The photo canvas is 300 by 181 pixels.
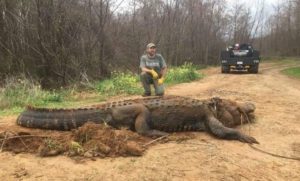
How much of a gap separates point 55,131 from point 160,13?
910 inches

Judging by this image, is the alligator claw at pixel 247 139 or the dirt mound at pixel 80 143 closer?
the dirt mound at pixel 80 143

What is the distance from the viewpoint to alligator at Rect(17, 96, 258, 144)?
7.03m

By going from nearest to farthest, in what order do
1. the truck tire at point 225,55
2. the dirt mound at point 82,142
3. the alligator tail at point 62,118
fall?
the dirt mound at point 82,142
the alligator tail at point 62,118
the truck tire at point 225,55

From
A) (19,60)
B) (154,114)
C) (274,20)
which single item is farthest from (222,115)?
(274,20)

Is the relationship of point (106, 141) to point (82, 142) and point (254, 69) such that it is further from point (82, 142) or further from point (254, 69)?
point (254, 69)

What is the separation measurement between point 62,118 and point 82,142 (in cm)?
103

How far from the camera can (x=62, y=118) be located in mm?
7031

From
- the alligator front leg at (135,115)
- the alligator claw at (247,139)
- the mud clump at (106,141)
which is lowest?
the alligator claw at (247,139)

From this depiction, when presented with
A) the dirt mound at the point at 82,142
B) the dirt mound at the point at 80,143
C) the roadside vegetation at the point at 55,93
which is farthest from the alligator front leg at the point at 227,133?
the roadside vegetation at the point at 55,93

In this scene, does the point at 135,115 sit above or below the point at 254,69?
above

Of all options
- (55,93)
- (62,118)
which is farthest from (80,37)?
→ (62,118)

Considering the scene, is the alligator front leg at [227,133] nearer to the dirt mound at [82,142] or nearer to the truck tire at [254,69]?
the dirt mound at [82,142]

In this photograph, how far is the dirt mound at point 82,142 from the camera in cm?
582

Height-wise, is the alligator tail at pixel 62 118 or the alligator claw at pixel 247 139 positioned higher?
the alligator tail at pixel 62 118
